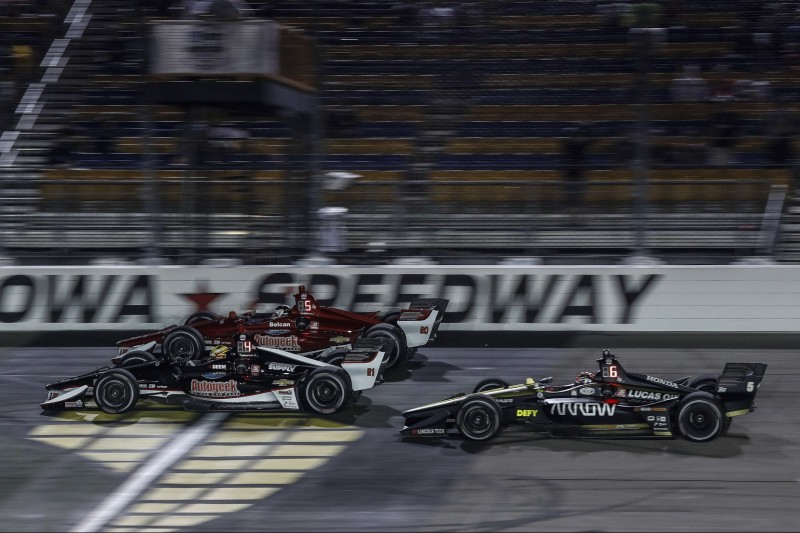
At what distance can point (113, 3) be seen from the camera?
19.0m

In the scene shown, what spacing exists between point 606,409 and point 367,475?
1999 mm

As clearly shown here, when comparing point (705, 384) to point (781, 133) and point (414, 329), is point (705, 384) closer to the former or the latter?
point (414, 329)

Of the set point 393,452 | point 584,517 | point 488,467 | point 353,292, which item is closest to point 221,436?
point 393,452

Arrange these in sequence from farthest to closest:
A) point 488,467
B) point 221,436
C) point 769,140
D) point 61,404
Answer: point 769,140, point 61,404, point 221,436, point 488,467

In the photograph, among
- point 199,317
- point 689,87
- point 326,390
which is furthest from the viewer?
point 689,87

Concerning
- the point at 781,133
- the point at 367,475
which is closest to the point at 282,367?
the point at 367,475

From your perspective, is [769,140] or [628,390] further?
[769,140]

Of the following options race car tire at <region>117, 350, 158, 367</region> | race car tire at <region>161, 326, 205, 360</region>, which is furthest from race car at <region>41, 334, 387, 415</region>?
race car tire at <region>161, 326, 205, 360</region>

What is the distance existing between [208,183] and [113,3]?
7.14m

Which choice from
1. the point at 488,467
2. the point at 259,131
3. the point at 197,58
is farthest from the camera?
the point at 259,131

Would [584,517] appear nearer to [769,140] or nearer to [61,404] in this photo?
[61,404]

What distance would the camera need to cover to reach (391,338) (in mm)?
10898

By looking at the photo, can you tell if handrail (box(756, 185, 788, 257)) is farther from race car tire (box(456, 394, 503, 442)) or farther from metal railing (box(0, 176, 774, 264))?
race car tire (box(456, 394, 503, 442))

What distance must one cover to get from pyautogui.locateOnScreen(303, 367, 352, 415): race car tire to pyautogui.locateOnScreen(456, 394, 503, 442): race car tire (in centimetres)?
124
